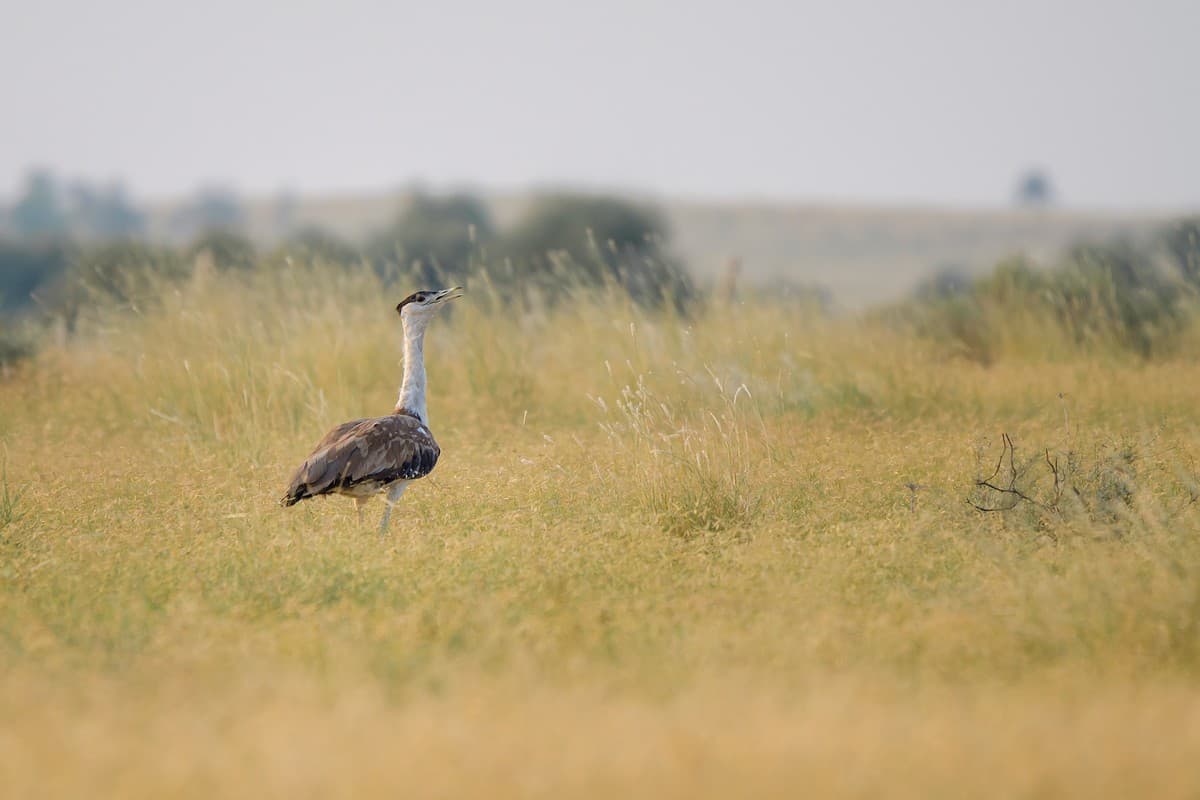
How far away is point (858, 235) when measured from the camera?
69500 mm

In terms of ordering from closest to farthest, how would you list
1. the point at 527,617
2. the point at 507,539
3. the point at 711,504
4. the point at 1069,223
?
the point at 527,617 → the point at 507,539 → the point at 711,504 → the point at 1069,223

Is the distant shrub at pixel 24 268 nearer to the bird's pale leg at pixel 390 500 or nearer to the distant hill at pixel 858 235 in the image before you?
the distant hill at pixel 858 235

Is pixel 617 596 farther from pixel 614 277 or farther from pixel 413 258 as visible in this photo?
pixel 413 258

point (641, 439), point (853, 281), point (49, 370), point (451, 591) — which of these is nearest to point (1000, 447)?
point (641, 439)

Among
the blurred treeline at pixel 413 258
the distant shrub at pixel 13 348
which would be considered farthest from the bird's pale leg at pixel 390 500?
the distant shrub at pixel 13 348

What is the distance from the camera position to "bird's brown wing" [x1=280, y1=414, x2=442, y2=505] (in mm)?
6617

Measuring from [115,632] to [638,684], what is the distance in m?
2.11

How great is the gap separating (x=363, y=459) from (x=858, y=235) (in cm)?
6514

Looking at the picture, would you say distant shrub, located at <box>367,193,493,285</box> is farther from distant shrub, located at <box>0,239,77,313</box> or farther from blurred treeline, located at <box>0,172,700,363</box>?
distant shrub, located at <box>0,239,77,313</box>

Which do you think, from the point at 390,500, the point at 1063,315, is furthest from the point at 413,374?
the point at 1063,315

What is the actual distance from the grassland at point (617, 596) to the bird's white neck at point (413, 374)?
0.55 m

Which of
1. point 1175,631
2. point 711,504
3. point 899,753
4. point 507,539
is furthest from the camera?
point 711,504

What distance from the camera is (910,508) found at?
7.02 m

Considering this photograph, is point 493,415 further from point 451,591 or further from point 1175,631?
point 1175,631
